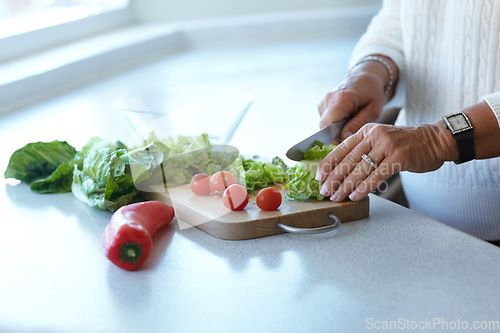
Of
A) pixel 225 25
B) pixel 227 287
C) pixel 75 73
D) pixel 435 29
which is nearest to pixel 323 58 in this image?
pixel 225 25

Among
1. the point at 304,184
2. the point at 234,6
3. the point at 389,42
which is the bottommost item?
the point at 234,6

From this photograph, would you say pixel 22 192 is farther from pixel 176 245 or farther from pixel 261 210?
pixel 261 210

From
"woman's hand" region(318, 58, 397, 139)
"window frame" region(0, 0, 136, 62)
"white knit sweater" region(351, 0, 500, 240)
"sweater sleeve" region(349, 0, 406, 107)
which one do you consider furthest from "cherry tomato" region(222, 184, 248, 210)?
"window frame" region(0, 0, 136, 62)

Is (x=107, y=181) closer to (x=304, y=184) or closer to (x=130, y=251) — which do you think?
(x=130, y=251)

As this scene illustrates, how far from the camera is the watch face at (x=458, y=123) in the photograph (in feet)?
3.45

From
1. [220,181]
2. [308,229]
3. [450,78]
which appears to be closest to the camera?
[308,229]

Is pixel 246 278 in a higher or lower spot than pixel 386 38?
lower

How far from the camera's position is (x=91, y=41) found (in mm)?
2881

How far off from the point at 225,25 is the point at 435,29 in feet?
6.68

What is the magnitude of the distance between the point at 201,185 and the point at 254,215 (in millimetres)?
152

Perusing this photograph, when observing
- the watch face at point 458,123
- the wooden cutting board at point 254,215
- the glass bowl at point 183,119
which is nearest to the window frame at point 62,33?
the glass bowl at point 183,119

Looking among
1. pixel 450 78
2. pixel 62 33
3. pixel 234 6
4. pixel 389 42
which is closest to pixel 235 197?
pixel 450 78

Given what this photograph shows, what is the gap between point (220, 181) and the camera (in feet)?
3.63

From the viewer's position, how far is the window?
254 cm
